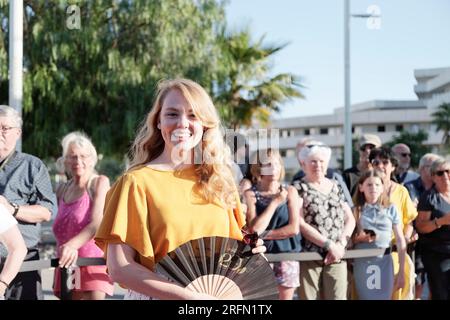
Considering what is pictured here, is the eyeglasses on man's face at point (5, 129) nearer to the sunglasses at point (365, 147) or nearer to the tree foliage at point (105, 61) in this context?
the sunglasses at point (365, 147)

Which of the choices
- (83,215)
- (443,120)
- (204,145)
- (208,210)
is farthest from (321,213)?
(443,120)

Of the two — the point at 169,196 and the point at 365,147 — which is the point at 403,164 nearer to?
the point at 365,147

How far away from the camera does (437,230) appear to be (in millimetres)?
6043

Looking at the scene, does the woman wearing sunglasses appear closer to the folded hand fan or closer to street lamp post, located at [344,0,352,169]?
the folded hand fan

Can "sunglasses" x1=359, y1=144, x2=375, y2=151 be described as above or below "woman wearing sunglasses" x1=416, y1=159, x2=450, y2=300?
above

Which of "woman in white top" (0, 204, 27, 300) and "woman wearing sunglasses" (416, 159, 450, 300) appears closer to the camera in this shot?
"woman in white top" (0, 204, 27, 300)

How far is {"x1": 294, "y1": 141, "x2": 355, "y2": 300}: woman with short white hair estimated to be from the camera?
5.21m

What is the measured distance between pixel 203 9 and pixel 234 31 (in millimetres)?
5466

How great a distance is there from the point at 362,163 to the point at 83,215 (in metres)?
2.69

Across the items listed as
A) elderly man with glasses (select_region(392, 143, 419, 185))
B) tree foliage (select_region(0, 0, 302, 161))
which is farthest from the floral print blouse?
tree foliage (select_region(0, 0, 302, 161))

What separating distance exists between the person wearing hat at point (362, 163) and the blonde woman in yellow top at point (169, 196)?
3.89 m

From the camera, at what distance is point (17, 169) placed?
4.13 meters
